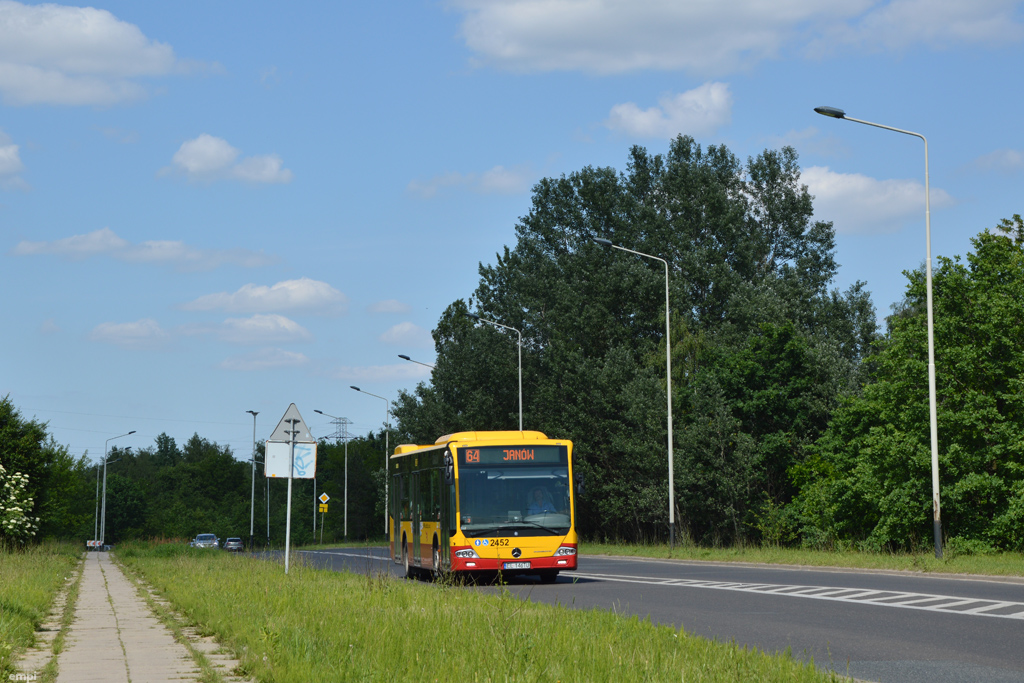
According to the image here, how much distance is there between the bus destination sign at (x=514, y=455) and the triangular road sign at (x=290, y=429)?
10.4 ft

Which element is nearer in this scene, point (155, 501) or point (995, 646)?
point (995, 646)

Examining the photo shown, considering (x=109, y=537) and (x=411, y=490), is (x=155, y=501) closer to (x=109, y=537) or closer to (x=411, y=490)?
(x=109, y=537)

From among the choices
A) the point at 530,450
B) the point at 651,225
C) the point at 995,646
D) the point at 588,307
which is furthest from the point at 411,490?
the point at 651,225

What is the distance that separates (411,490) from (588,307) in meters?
30.2

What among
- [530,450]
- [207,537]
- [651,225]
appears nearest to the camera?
[530,450]

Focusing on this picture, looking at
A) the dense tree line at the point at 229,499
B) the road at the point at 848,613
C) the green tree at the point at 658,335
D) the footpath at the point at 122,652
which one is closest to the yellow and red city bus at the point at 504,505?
the road at the point at 848,613

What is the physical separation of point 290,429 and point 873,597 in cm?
1121

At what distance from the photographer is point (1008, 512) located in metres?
28.3

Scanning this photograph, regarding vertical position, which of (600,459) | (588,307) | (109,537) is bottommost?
(109,537)

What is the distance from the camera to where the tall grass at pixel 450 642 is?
323 inches

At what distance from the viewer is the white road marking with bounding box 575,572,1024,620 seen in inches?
591

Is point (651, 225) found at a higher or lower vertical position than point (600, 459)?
higher

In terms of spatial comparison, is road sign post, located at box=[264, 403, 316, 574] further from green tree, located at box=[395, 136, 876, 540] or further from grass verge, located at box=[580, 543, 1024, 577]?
green tree, located at box=[395, 136, 876, 540]

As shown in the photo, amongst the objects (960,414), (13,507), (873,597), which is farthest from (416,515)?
(960,414)
